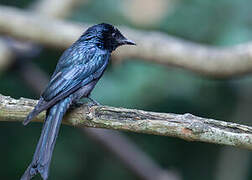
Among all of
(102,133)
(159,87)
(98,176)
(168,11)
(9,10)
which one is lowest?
(98,176)

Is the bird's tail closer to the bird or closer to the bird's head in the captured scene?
the bird

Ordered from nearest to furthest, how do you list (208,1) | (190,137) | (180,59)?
(190,137) < (180,59) < (208,1)

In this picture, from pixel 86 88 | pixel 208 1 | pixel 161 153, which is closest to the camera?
pixel 86 88

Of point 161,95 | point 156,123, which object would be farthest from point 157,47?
point 156,123

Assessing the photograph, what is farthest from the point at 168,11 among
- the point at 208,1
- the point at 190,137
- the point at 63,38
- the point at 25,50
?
the point at 190,137

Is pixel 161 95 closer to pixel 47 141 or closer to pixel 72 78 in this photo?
pixel 72 78

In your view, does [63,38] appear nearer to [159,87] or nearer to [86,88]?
[159,87]
